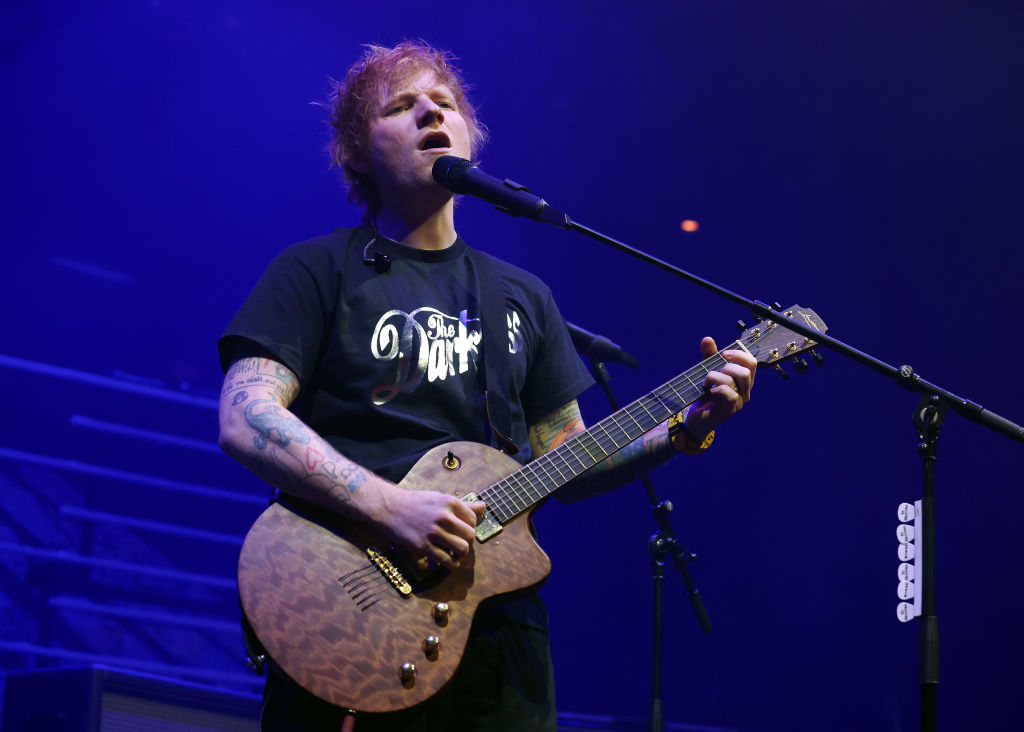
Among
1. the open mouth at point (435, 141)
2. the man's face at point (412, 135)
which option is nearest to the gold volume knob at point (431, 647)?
the man's face at point (412, 135)

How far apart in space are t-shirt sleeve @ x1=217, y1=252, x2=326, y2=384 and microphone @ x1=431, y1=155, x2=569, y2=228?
41 centimetres

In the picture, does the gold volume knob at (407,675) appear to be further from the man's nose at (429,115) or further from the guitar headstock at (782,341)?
the man's nose at (429,115)

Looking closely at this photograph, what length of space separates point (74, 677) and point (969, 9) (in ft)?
18.1

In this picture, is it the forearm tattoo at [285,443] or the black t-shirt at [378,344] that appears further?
the black t-shirt at [378,344]

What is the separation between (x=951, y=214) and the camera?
17.2 feet

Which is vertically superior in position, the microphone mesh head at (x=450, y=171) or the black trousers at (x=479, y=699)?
the microphone mesh head at (x=450, y=171)

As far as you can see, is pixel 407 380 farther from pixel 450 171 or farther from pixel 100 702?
pixel 100 702

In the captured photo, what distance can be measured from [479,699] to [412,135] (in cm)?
145

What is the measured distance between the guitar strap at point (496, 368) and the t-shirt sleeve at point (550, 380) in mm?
205

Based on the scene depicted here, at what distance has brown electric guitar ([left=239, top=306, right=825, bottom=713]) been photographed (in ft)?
5.83

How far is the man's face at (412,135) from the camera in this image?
246cm

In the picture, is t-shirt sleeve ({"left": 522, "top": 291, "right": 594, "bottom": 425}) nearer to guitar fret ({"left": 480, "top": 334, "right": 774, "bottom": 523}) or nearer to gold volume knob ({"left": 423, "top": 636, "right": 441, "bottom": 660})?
guitar fret ({"left": 480, "top": 334, "right": 774, "bottom": 523})

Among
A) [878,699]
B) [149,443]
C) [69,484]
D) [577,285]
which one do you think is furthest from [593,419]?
[69,484]

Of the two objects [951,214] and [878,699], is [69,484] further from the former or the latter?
[951,214]
